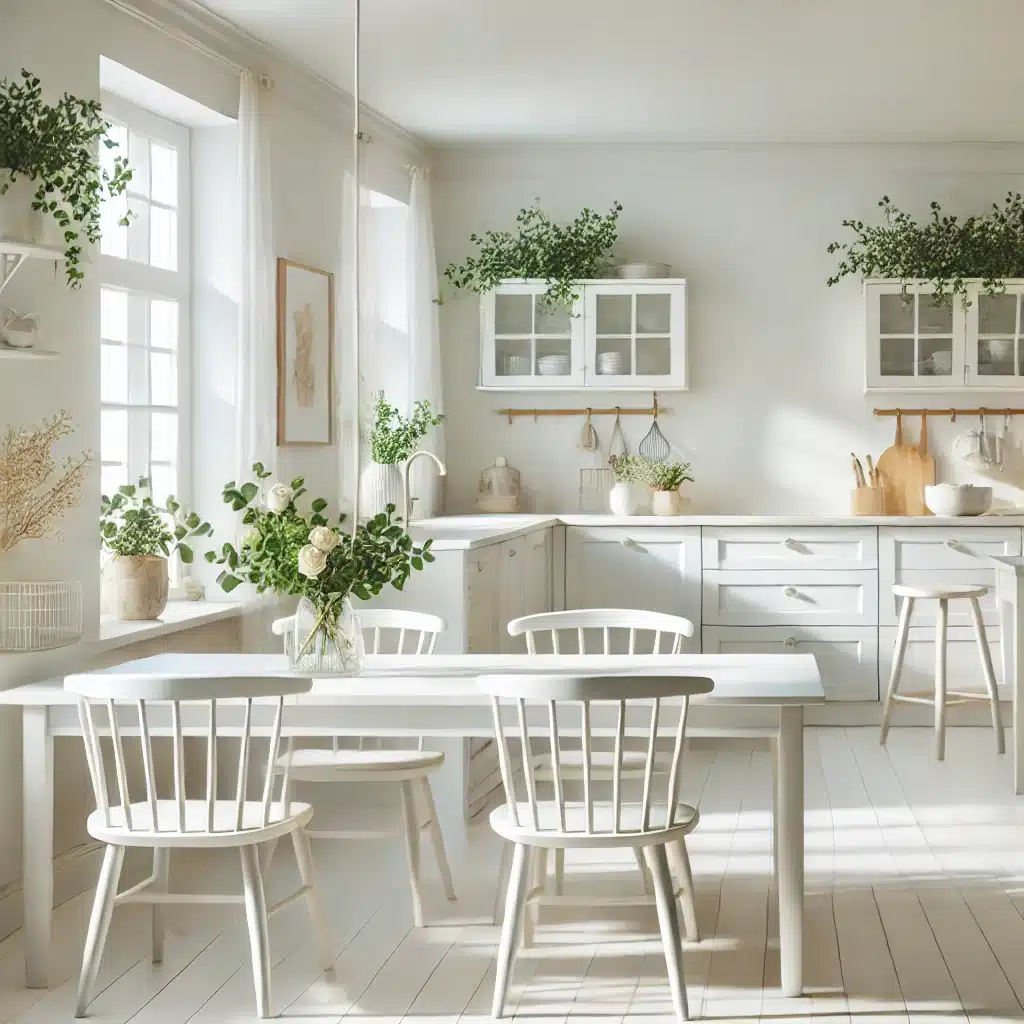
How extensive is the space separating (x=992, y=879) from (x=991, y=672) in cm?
205

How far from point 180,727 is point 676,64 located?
380cm

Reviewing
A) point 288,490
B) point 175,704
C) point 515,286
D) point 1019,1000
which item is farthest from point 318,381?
point 1019,1000

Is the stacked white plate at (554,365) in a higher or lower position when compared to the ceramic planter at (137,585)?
higher

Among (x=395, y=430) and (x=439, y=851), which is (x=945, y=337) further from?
(x=439, y=851)

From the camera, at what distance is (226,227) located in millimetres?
5207

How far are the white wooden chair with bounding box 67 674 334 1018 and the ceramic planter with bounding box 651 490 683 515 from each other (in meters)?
4.06

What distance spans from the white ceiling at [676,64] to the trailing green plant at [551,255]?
45 cm

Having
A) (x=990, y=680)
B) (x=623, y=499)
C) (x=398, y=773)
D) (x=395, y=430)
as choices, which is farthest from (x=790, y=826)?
(x=623, y=499)

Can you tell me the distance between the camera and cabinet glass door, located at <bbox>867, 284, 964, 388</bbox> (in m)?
7.07

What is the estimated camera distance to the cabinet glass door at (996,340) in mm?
7031

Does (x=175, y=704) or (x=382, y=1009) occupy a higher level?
(x=175, y=704)

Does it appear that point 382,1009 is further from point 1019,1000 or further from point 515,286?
point 515,286

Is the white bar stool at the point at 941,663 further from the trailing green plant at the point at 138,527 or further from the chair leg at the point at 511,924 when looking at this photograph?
the chair leg at the point at 511,924

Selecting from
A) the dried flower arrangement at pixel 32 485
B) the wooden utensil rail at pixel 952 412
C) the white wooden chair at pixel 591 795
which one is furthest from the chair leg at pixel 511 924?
the wooden utensil rail at pixel 952 412
